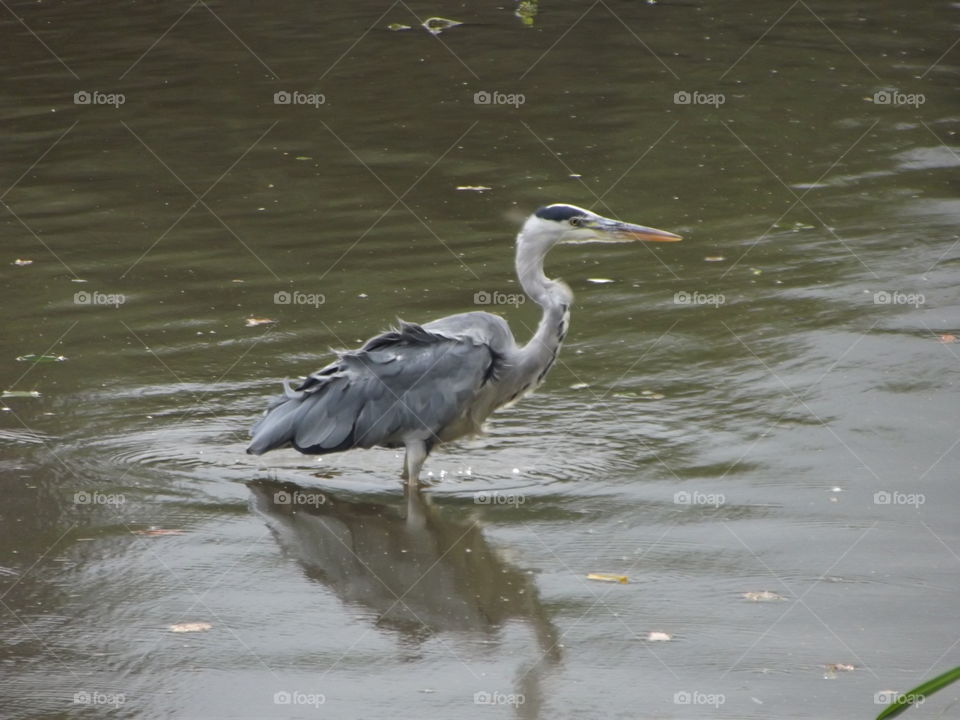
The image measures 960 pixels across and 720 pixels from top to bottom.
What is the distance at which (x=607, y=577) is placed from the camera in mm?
6266

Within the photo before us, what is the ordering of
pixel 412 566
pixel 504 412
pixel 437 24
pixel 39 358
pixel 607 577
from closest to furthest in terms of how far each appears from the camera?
pixel 607 577, pixel 412 566, pixel 504 412, pixel 39 358, pixel 437 24

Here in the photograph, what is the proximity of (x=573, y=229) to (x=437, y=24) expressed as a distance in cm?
1153

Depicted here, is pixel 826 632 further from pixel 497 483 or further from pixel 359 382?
pixel 359 382

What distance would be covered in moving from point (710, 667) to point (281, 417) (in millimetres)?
2839

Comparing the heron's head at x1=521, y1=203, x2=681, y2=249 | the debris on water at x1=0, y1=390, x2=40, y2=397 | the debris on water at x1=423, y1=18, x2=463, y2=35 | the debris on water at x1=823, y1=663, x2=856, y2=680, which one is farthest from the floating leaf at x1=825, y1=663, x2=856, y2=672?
the debris on water at x1=423, y1=18, x2=463, y2=35

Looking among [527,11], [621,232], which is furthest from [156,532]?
[527,11]

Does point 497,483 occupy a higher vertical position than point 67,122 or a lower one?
lower

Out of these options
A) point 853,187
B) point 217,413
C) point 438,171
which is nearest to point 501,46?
point 438,171

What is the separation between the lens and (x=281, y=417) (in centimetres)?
729

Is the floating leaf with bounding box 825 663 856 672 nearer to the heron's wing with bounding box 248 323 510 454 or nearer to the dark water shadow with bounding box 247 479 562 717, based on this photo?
the dark water shadow with bounding box 247 479 562 717

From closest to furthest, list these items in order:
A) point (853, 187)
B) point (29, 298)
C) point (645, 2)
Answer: point (29, 298) → point (853, 187) → point (645, 2)

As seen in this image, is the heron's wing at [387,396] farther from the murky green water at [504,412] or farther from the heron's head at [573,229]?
the heron's head at [573,229]

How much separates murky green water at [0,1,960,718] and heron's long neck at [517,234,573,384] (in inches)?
20.2

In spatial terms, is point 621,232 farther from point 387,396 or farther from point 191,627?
point 191,627
